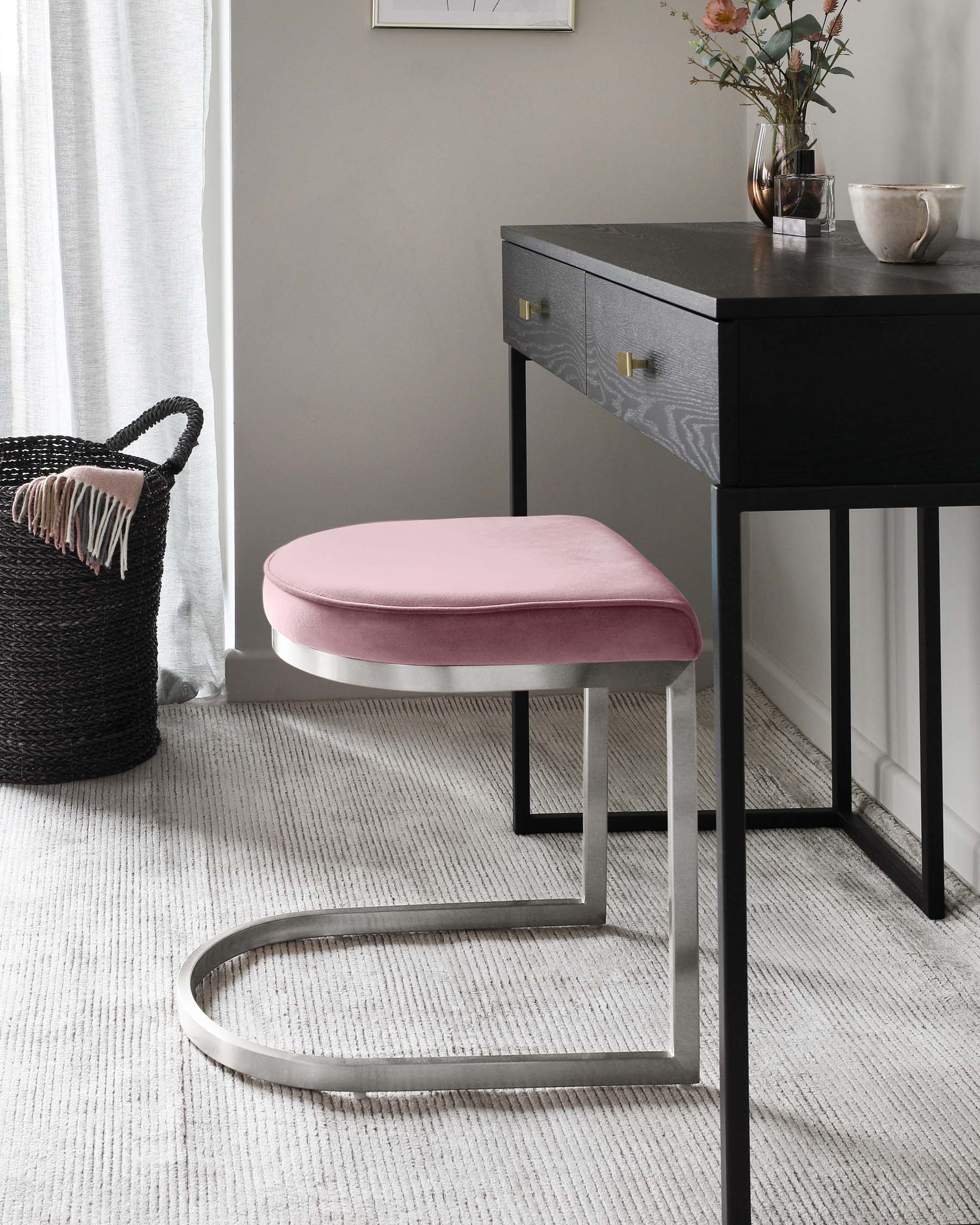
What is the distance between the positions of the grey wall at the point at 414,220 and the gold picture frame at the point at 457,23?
0.02m

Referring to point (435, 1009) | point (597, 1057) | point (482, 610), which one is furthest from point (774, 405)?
point (435, 1009)

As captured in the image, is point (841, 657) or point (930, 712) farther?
point (841, 657)

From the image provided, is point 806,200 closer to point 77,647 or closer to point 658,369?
point 658,369

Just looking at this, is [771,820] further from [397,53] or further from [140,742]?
[397,53]

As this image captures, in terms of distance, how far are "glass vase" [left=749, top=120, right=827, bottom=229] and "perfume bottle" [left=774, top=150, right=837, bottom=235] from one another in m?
0.03

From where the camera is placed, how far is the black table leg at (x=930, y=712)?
5.75ft

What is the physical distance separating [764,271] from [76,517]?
1.24m

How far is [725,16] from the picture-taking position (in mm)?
1848

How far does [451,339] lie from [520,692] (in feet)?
3.14

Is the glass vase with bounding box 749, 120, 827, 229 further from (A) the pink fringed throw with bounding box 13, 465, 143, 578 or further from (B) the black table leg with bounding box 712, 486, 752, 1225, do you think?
(A) the pink fringed throw with bounding box 13, 465, 143, 578

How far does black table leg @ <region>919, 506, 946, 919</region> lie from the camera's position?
1.75 m

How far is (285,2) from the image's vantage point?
2.60 meters

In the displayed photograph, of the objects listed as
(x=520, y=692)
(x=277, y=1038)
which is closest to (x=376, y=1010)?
(x=277, y=1038)

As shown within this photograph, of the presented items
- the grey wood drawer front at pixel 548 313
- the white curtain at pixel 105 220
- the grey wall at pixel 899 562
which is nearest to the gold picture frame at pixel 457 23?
the white curtain at pixel 105 220
